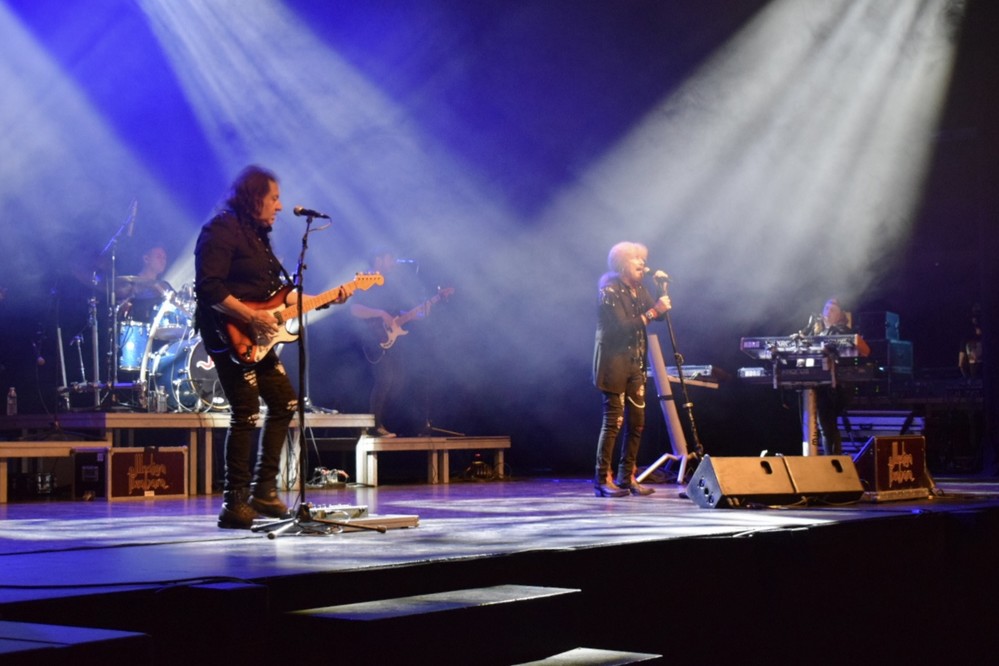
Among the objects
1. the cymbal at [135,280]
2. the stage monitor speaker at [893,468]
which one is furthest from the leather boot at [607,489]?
the cymbal at [135,280]

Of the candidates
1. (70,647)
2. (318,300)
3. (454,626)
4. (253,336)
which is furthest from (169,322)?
(70,647)

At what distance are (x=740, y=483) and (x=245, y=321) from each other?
3158mm

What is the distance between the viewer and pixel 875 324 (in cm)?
1254

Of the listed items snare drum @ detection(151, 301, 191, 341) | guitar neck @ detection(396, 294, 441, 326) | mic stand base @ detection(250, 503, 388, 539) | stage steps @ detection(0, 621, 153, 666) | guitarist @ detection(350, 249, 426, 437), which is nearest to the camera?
stage steps @ detection(0, 621, 153, 666)

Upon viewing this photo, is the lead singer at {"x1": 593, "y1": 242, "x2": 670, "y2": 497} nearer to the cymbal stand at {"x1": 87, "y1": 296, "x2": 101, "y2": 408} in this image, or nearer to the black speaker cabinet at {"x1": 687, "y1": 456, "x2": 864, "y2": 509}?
the black speaker cabinet at {"x1": 687, "y1": 456, "x2": 864, "y2": 509}

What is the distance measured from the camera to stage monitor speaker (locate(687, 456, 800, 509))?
6656mm

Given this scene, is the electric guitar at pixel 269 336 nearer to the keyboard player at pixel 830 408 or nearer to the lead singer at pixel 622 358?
the lead singer at pixel 622 358

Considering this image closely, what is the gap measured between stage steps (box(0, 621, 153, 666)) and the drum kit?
7798mm

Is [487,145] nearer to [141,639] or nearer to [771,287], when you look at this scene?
[771,287]

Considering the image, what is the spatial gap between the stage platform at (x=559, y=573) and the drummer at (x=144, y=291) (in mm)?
2835

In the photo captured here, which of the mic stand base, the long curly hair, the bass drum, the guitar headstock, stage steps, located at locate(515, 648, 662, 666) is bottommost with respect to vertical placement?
stage steps, located at locate(515, 648, 662, 666)

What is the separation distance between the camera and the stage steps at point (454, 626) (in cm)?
321

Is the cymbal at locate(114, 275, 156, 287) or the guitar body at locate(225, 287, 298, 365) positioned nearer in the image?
the guitar body at locate(225, 287, 298, 365)

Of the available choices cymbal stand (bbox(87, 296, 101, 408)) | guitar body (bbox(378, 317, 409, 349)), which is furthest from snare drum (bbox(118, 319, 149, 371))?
guitar body (bbox(378, 317, 409, 349))
